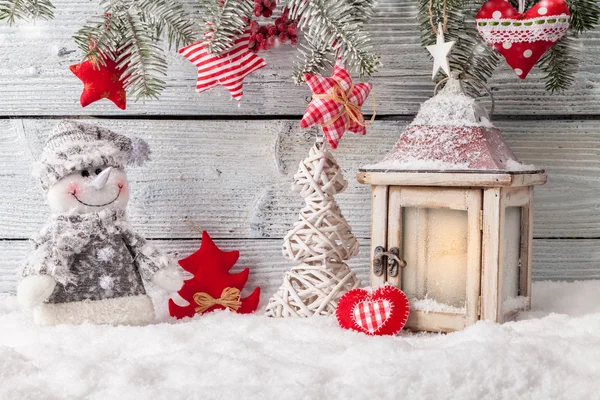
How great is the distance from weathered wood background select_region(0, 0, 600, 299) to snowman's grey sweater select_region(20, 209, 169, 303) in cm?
21

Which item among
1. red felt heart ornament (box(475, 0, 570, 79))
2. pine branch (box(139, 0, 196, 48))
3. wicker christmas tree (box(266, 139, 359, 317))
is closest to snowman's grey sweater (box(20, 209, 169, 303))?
wicker christmas tree (box(266, 139, 359, 317))

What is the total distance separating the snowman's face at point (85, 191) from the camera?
1.12m

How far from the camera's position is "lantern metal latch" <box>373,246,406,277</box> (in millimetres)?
1089

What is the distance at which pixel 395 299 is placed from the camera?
106 cm

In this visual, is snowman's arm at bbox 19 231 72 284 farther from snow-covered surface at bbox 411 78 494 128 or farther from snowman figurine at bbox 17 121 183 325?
snow-covered surface at bbox 411 78 494 128

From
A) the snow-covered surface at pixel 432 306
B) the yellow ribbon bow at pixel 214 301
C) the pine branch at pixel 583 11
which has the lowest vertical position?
the yellow ribbon bow at pixel 214 301

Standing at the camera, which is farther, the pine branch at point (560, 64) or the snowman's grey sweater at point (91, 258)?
the pine branch at point (560, 64)

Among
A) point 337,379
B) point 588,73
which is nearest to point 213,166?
point 337,379

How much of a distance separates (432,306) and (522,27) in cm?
49

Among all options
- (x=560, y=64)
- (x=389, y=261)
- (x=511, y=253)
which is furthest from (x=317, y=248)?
(x=560, y=64)

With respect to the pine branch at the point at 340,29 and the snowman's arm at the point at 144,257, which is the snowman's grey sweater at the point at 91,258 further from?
the pine branch at the point at 340,29

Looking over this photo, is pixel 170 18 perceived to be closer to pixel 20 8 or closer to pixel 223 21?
pixel 223 21

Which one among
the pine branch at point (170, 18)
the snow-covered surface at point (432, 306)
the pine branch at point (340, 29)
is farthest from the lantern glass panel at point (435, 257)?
the pine branch at point (170, 18)

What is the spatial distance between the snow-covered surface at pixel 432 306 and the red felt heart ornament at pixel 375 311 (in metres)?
0.03
